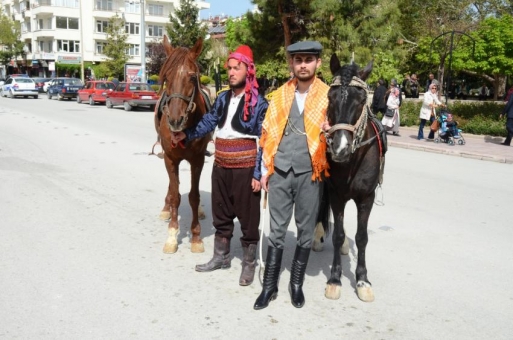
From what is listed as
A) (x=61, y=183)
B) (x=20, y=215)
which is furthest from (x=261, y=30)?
(x=20, y=215)

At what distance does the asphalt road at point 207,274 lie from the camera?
3721 mm

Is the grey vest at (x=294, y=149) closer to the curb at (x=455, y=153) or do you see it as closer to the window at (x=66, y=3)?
the curb at (x=455, y=153)

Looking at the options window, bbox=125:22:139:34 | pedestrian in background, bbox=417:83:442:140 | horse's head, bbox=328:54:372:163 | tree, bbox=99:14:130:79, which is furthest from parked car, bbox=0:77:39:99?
horse's head, bbox=328:54:372:163

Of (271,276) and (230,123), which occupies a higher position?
(230,123)

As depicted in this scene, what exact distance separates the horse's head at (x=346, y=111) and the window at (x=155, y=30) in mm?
68047

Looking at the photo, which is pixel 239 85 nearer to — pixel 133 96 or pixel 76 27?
pixel 133 96

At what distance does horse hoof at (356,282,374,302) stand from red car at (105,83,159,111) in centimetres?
2208

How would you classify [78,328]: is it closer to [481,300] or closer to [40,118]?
[481,300]

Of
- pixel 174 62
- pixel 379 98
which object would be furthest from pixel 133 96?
pixel 174 62

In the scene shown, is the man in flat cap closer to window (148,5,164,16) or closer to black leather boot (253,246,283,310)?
black leather boot (253,246,283,310)

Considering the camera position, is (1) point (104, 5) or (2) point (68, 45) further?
(1) point (104, 5)

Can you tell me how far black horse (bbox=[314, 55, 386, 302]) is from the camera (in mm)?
3555

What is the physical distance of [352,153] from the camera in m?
3.87

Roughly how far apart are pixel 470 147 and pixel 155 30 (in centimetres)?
6119
